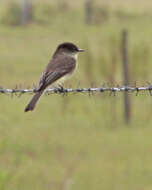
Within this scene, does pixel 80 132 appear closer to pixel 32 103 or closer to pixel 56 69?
pixel 56 69

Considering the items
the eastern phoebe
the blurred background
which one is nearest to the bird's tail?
the eastern phoebe

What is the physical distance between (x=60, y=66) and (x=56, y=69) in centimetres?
14

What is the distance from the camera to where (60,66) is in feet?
24.6

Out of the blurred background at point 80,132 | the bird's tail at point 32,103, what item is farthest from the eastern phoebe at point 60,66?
the blurred background at point 80,132

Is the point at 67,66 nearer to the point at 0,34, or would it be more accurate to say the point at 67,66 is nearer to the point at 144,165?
the point at 144,165

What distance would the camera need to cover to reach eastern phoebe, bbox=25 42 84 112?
6.93 meters

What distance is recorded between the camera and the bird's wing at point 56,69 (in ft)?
22.8

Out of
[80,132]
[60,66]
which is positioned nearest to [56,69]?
[60,66]

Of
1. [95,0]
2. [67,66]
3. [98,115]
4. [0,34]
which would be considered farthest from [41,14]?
[67,66]

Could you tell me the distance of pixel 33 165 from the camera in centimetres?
1177

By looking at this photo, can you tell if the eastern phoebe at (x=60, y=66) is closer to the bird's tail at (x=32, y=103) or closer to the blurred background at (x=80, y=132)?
the bird's tail at (x=32, y=103)

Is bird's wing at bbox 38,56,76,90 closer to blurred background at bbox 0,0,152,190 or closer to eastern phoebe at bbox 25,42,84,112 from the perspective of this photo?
eastern phoebe at bbox 25,42,84,112

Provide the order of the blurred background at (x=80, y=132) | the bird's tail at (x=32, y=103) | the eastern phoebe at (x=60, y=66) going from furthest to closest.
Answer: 1. the blurred background at (x=80, y=132)
2. the eastern phoebe at (x=60, y=66)
3. the bird's tail at (x=32, y=103)

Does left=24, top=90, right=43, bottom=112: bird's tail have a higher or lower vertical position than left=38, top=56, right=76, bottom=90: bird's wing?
lower
